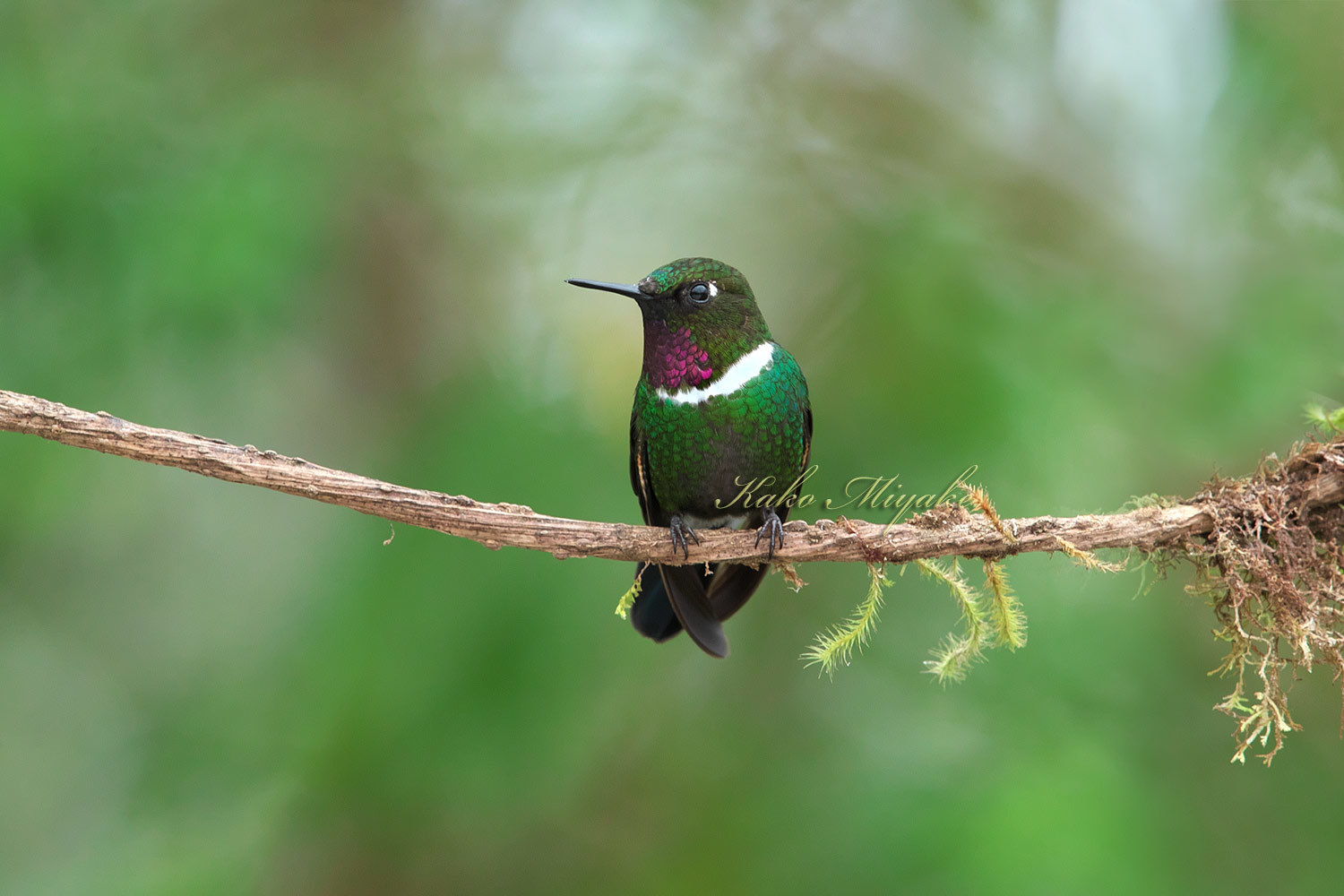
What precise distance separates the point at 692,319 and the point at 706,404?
0.84 feet

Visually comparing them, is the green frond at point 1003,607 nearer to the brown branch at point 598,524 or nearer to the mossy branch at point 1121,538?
the mossy branch at point 1121,538

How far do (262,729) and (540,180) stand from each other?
263 centimetres

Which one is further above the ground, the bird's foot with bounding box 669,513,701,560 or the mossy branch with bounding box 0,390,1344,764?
the mossy branch with bounding box 0,390,1344,764

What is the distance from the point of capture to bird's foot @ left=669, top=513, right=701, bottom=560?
106 inches

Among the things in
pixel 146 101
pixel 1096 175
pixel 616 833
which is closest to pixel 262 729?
pixel 616 833

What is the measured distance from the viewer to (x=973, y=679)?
379 cm

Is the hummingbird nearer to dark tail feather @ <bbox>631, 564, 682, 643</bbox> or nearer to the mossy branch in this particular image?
dark tail feather @ <bbox>631, 564, 682, 643</bbox>

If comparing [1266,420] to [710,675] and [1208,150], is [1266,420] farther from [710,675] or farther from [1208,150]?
[710,675]

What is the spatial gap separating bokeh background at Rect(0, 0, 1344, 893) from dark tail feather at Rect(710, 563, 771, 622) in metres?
0.57

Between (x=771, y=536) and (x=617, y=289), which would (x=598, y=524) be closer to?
(x=771, y=536)

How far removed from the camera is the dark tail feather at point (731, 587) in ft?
11.0

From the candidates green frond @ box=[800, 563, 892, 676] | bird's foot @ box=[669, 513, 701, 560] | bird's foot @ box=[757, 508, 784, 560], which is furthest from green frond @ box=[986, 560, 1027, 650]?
bird's foot @ box=[669, 513, 701, 560]

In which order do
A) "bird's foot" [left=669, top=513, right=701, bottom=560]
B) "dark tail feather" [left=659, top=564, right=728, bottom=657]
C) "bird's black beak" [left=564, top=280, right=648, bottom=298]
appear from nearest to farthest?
1. "bird's foot" [left=669, top=513, right=701, bottom=560]
2. "bird's black beak" [left=564, top=280, right=648, bottom=298]
3. "dark tail feather" [left=659, top=564, right=728, bottom=657]

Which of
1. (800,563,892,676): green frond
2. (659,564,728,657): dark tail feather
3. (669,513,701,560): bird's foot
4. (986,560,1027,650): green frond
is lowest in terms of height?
(659,564,728,657): dark tail feather
